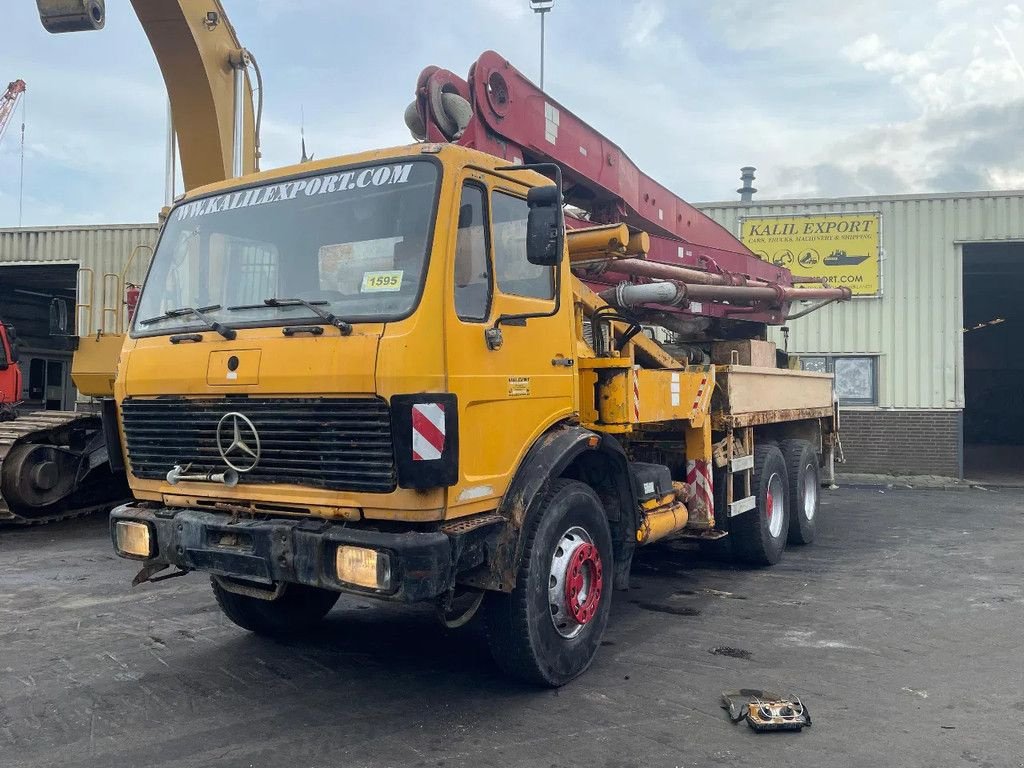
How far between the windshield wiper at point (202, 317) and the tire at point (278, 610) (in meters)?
1.67

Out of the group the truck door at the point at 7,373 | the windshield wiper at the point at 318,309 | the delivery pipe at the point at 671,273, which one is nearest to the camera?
the windshield wiper at the point at 318,309

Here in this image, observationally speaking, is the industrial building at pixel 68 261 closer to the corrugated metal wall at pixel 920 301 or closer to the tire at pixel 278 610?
the tire at pixel 278 610

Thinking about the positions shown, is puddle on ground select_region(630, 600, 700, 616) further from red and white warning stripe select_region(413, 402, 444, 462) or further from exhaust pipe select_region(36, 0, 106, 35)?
exhaust pipe select_region(36, 0, 106, 35)

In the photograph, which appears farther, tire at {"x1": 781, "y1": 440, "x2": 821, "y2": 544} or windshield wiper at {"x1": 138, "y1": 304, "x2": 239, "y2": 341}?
tire at {"x1": 781, "y1": 440, "x2": 821, "y2": 544}

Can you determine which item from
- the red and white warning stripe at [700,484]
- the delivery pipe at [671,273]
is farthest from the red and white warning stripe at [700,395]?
the delivery pipe at [671,273]

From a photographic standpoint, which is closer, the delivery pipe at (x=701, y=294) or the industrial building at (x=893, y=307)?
the delivery pipe at (x=701, y=294)

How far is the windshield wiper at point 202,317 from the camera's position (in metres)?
4.35

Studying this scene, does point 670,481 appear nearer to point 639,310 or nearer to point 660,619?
point 660,619

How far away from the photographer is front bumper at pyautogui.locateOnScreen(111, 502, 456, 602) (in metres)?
3.89

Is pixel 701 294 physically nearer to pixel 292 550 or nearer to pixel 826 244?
pixel 292 550

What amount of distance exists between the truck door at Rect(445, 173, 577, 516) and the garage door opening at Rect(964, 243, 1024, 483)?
73.5 feet

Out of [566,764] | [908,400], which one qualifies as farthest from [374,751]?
[908,400]

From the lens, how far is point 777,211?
55.9 feet

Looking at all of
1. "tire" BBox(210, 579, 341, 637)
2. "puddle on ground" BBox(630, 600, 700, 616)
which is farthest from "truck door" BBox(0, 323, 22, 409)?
"puddle on ground" BBox(630, 600, 700, 616)
